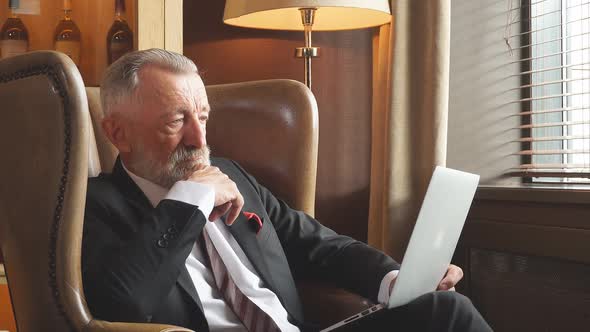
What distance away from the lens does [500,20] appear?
112 inches

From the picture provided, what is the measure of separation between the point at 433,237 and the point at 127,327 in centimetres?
60

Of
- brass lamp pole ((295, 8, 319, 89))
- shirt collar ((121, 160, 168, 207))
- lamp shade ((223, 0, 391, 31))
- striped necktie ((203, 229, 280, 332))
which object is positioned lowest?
striped necktie ((203, 229, 280, 332))

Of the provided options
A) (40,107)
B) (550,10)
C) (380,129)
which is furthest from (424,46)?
(40,107)

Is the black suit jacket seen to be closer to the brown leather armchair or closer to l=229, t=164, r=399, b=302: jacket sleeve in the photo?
l=229, t=164, r=399, b=302: jacket sleeve

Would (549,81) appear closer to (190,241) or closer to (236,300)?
(236,300)

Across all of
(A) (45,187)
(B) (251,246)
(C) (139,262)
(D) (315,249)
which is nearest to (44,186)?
(A) (45,187)

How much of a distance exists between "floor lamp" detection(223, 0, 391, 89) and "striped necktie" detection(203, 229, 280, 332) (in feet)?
3.27

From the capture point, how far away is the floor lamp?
2.44 meters

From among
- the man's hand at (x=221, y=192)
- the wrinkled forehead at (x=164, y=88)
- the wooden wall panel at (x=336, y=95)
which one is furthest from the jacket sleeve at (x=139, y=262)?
the wooden wall panel at (x=336, y=95)

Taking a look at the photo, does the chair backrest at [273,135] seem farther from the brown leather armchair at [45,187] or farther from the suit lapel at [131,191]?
the brown leather armchair at [45,187]

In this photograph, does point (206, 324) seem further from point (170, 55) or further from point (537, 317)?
point (537, 317)

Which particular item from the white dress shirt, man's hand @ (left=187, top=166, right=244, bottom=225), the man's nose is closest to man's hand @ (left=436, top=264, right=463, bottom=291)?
the white dress shirt

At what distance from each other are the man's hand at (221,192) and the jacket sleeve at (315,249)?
306 millimetres

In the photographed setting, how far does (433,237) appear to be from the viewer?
57.1 inches
